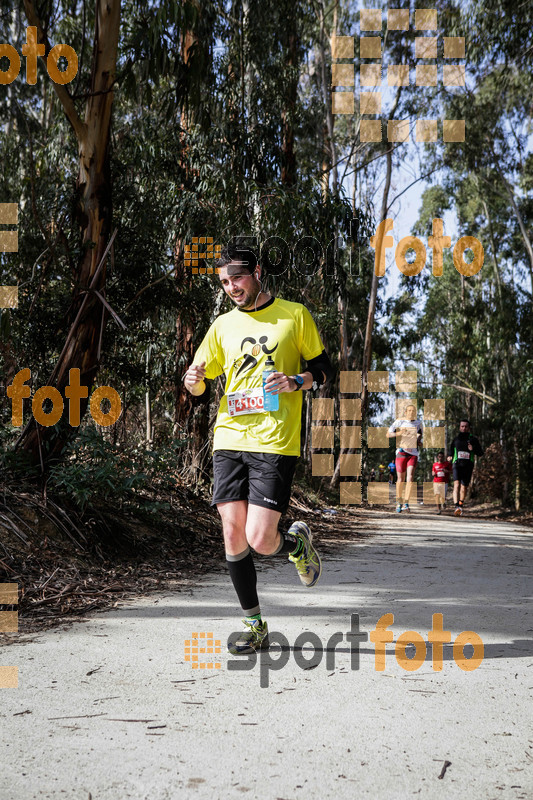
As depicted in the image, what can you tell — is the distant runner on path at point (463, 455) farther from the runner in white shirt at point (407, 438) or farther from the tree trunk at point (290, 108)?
the tree trunk at point (290, 108)

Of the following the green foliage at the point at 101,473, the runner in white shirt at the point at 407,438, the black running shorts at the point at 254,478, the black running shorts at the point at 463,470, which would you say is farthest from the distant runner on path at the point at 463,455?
the black running shorts at the point at 254,478

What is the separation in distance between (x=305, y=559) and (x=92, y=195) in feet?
14.0

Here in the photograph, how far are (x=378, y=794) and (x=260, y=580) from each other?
360 cm

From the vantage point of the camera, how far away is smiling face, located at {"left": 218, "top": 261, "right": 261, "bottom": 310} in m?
3.83

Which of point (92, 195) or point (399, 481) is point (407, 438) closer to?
point (399, 481)

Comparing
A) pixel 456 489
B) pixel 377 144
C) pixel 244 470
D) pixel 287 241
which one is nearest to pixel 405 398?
pixel 377 144

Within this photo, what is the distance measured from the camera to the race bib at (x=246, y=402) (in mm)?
3748

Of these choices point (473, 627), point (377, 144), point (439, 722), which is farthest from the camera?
point (377, 144)

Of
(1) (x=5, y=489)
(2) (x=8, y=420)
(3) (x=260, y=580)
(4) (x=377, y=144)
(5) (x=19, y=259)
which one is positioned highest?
(4) (x=377, y=144)

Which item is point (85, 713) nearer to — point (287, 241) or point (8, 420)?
point (8, 420)

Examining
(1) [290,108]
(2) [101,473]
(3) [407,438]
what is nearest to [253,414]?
(2) [101,473]

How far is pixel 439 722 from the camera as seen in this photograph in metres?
2.72

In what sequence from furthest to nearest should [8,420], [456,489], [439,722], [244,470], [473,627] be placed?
1. [456,489]
2. [8,420]
3. [473,627]
4. [244,470]
5. [439,722]

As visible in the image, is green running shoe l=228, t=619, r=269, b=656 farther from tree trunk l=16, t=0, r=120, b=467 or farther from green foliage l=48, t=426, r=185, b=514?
tree trunk l=16, t=0, r=120, b=467
